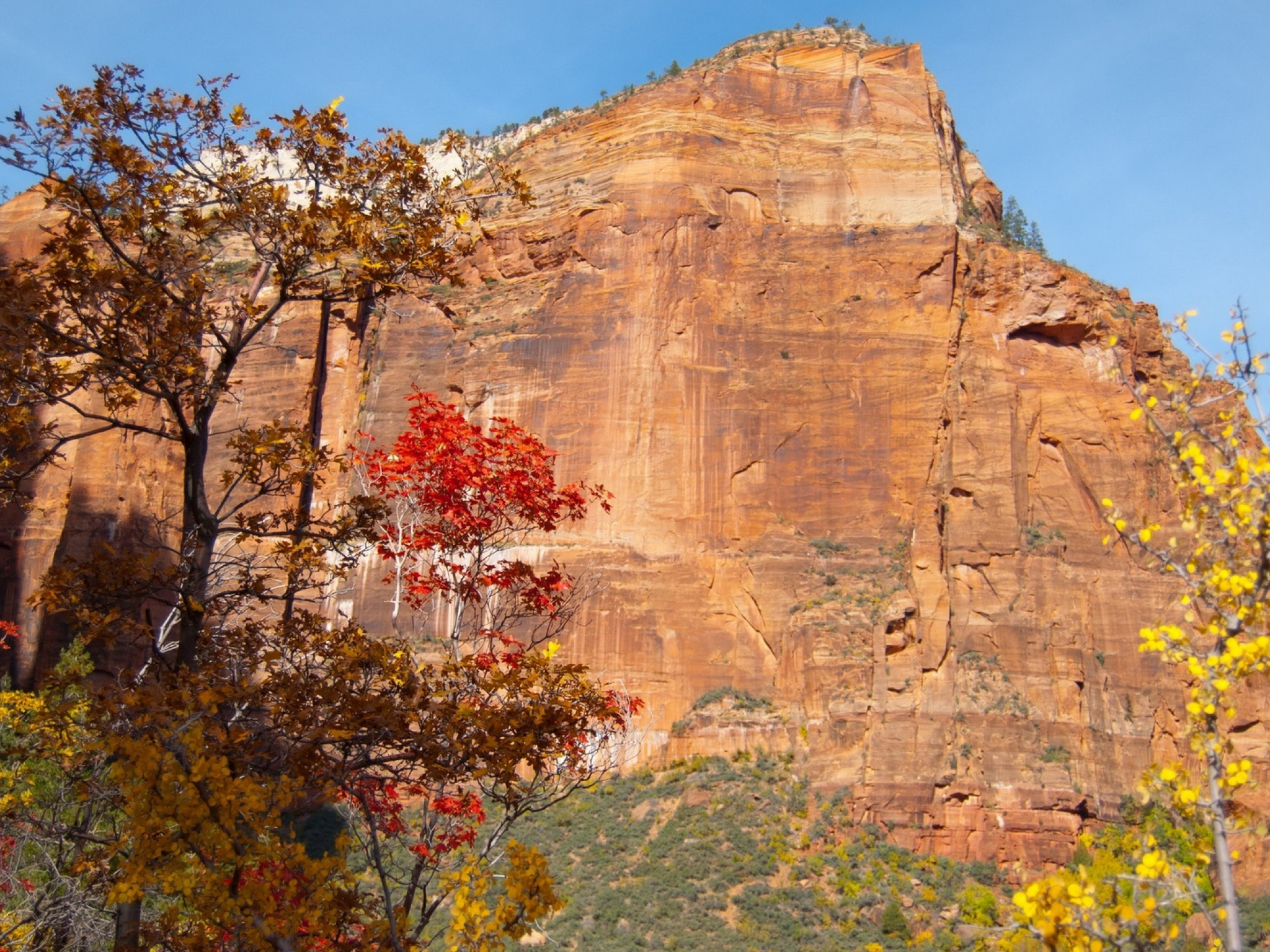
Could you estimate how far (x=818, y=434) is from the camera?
128ft

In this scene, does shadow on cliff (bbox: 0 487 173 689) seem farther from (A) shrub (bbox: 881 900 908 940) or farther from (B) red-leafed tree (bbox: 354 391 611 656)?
(A) shrub (bbox: 881 900 908 940)

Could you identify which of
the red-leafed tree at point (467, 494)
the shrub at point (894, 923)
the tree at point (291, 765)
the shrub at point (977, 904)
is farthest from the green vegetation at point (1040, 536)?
the tree at point (291, 765)

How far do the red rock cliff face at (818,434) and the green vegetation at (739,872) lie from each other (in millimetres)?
1362

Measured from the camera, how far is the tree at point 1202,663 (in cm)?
622

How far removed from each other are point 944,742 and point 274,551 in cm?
2697

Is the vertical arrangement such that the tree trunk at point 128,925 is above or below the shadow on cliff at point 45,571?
below

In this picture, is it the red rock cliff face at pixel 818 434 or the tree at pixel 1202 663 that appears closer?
the tree at pixel 1202 663

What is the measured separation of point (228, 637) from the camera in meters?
8.91

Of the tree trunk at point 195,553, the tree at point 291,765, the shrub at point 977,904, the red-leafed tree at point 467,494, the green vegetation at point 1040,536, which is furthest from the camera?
the green vegetation at point 1040,536

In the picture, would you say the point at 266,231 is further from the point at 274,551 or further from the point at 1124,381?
the point at 1124,381

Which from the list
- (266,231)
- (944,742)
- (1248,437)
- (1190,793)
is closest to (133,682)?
(266,231)

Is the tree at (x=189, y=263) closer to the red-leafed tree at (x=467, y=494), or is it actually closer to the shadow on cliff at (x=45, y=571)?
the red-leafed tree at (x=467, y=494)

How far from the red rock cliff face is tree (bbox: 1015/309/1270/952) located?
2590 centimetres

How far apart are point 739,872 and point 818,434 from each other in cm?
1574
